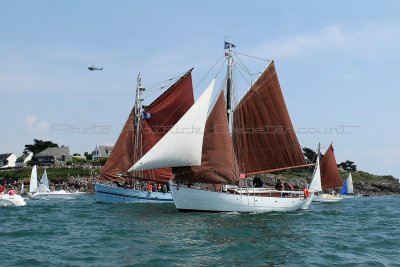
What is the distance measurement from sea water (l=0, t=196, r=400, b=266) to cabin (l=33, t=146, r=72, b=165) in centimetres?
12018

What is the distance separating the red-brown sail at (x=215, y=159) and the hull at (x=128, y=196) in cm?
1765

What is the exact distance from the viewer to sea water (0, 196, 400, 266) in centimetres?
1984

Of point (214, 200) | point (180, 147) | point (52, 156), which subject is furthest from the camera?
point (52, 156)

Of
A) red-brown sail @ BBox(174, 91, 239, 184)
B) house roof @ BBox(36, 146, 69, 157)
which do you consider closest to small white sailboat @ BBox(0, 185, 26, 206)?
red-brown sail @ BBox(174, 91, 239, 184)

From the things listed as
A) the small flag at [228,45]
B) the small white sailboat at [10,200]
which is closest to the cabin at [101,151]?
the small white sailboat at [10,200]

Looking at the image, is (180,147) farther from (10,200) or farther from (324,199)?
(324,199)

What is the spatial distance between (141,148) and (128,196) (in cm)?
561

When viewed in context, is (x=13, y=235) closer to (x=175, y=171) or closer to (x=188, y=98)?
(x=175, y=171)

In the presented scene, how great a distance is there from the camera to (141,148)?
55562 mm

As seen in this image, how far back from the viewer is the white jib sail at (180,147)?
3616cm

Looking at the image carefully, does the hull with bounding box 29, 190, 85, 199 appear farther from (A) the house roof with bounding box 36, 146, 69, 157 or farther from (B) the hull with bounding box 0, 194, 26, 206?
(A) the house roof with bounding box 36, 146, 69, 157

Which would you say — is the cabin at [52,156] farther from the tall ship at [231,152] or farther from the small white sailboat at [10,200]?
the tall ship at [231,152]

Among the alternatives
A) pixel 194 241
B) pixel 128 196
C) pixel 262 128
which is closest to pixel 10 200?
pixel 128 196

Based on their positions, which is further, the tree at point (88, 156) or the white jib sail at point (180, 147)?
the tree at point (88, 156)
